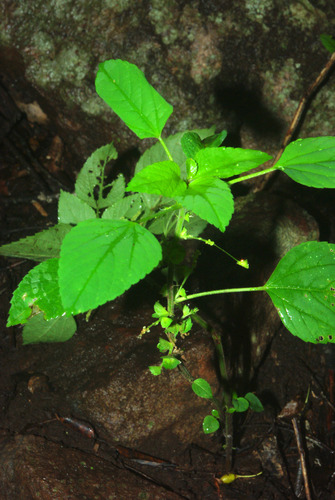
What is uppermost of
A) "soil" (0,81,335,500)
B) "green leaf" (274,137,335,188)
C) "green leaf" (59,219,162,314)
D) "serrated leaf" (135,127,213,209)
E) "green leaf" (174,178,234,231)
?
"green leaf" (59,219,162,314)

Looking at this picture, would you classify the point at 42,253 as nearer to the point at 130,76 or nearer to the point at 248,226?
the point at 130,76

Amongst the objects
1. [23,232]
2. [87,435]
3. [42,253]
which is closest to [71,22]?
[23,232]

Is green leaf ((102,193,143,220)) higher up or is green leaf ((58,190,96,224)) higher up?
green leaf ((58,190,96,224))

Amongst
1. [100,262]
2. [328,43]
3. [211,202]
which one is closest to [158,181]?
[211,202]

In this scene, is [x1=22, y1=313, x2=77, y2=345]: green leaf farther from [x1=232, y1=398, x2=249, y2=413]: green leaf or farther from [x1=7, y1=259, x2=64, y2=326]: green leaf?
[x1=232, y1=398, x2=249, y2=413]: green leaf

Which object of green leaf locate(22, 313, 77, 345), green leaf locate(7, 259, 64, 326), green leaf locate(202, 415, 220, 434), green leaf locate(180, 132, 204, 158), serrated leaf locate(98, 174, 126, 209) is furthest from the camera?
serrated leaf locate(98, 174, 126, 209)

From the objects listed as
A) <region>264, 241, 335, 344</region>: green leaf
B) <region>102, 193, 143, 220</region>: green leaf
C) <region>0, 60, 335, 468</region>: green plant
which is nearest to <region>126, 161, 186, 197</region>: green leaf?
<region>0, 60, 335, 468</region>: green plant
